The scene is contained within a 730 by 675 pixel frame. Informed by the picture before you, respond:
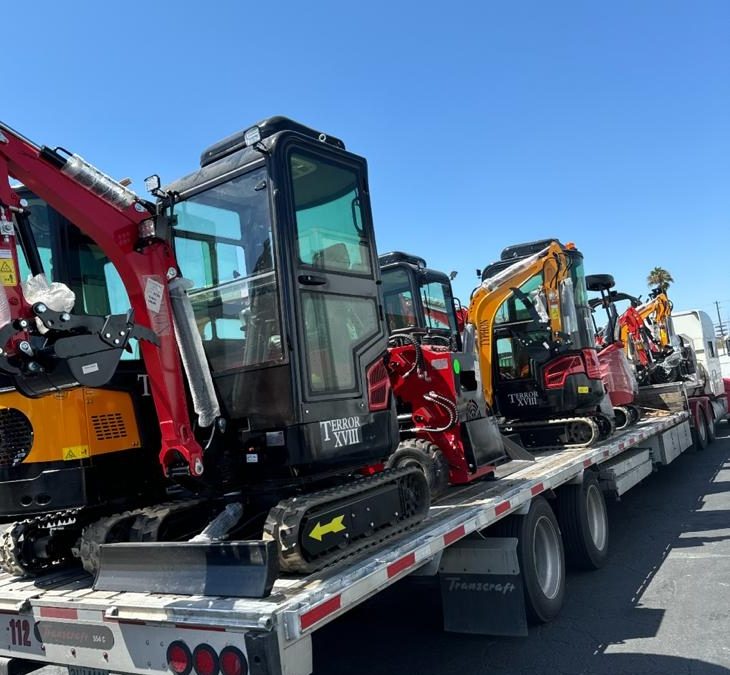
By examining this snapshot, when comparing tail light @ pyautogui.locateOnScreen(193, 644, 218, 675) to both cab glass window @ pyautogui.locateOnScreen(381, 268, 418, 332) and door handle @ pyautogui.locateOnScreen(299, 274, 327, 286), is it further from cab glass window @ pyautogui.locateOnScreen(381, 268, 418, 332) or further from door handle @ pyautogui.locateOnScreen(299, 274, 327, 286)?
cab glass window @ pyautogui.locateOnScreen(381, 268, 418, 332)

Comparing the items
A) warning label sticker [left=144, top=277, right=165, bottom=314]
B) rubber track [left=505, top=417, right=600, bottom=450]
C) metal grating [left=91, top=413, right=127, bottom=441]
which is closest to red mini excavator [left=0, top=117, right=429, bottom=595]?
warning label sticker [left=144, top=277, right=165, bottom=314]

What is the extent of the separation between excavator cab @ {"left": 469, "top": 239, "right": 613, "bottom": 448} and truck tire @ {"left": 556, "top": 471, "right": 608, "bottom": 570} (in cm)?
209

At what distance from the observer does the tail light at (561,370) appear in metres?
9.31

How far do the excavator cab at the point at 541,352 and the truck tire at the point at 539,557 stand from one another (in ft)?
11.1

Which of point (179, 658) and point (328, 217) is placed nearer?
point (179, 658)

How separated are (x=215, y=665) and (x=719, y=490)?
31.1 feet

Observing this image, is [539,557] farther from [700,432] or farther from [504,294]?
[700,432]

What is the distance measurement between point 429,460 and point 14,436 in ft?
10.6

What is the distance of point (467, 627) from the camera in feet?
16.4

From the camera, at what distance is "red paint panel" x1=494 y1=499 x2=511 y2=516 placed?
4961 millimetres

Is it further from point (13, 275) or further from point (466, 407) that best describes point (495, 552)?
point (13, 275)

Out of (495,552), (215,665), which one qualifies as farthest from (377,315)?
(215,665)

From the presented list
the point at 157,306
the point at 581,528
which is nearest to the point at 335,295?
the point at 157,306

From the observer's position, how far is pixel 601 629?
5238 millimetres
